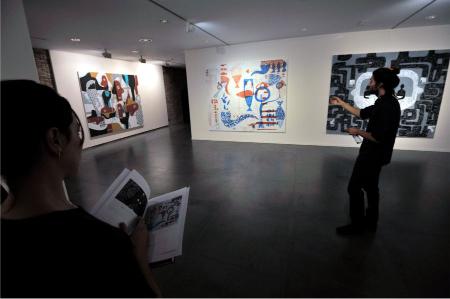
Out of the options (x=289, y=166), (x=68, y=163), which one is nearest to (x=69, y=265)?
(x=68, y=163)

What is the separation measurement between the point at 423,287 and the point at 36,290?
8.02 ft

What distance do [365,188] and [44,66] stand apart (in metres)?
7.32

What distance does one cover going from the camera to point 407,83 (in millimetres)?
4961

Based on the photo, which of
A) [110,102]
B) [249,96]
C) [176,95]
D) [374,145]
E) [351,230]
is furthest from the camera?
[176,95]

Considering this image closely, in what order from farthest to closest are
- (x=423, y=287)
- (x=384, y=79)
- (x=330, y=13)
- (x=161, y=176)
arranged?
1. (x=161, y=176)
2. (x=330, y=13)
3. (x=384, y=79)
4. (x=423, y=287)

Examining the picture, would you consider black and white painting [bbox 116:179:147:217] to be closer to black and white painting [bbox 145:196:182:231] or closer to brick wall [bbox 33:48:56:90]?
black and white painting [bbox 145:196:182:231]

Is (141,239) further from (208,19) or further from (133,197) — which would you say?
(208,19)

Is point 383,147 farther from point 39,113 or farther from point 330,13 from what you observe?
point 330,13

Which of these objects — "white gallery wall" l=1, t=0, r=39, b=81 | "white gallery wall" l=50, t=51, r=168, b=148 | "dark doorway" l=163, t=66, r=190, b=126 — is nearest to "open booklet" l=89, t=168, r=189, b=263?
"white gallery wall" l=1, t=0, r=39, b=81

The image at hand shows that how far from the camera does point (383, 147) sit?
2.11 metres

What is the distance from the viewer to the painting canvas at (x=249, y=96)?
5.95 metres

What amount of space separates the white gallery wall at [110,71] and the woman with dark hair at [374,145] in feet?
22.5

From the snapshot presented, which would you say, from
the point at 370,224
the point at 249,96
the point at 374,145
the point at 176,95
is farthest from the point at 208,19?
the point at 176,95

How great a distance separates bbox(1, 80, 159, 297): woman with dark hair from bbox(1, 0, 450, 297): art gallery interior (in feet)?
1.65
